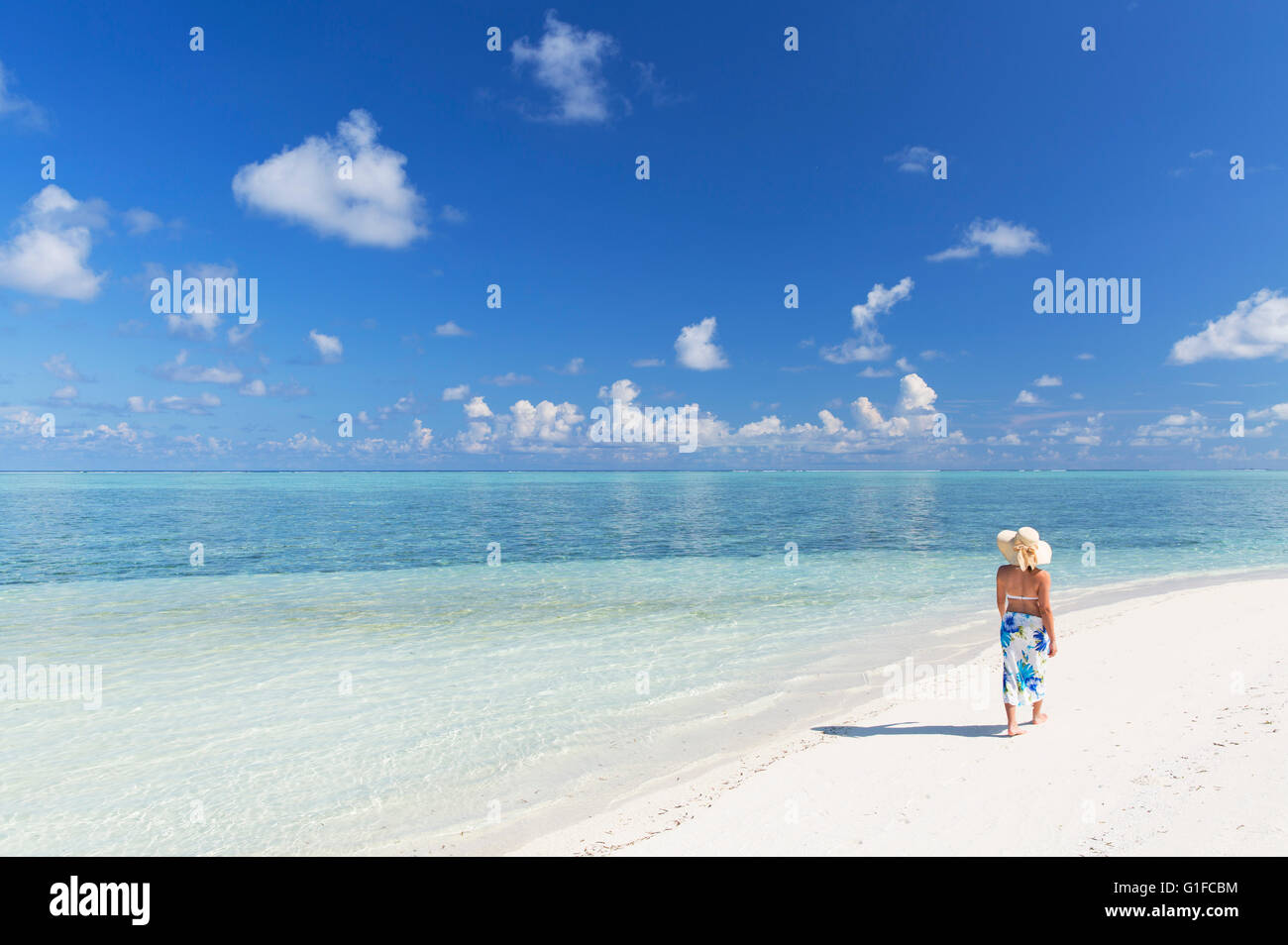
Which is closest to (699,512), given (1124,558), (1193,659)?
(1124,558)

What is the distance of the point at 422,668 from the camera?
45.5 feet

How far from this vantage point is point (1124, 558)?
3139 cm

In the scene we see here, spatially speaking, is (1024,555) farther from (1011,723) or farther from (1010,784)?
(1010,784)

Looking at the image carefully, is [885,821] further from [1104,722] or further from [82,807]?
[82,807]

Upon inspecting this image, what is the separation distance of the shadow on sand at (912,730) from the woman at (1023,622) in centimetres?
Result: 23

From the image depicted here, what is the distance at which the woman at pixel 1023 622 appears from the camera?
8.14 meters

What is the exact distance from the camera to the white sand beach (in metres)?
5.66

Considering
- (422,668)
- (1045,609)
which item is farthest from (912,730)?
(422,668)

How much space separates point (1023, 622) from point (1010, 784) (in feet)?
7.89

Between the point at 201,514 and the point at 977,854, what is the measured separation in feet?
255

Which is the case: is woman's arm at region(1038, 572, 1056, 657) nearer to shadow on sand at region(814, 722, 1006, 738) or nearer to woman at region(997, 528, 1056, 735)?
woman at region(997, 528, 1056, 735)

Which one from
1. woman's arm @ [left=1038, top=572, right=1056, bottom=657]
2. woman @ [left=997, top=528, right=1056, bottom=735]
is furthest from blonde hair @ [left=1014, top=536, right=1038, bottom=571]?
woman's arm @ [left=1038, top=572, right=1056, bottom=657]

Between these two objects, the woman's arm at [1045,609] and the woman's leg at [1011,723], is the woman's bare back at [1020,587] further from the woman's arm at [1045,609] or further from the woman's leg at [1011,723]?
the woman's leg at [1011,723]

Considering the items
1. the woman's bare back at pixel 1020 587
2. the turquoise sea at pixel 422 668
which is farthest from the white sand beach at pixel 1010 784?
the woman's bare back at pixel 1020 587
